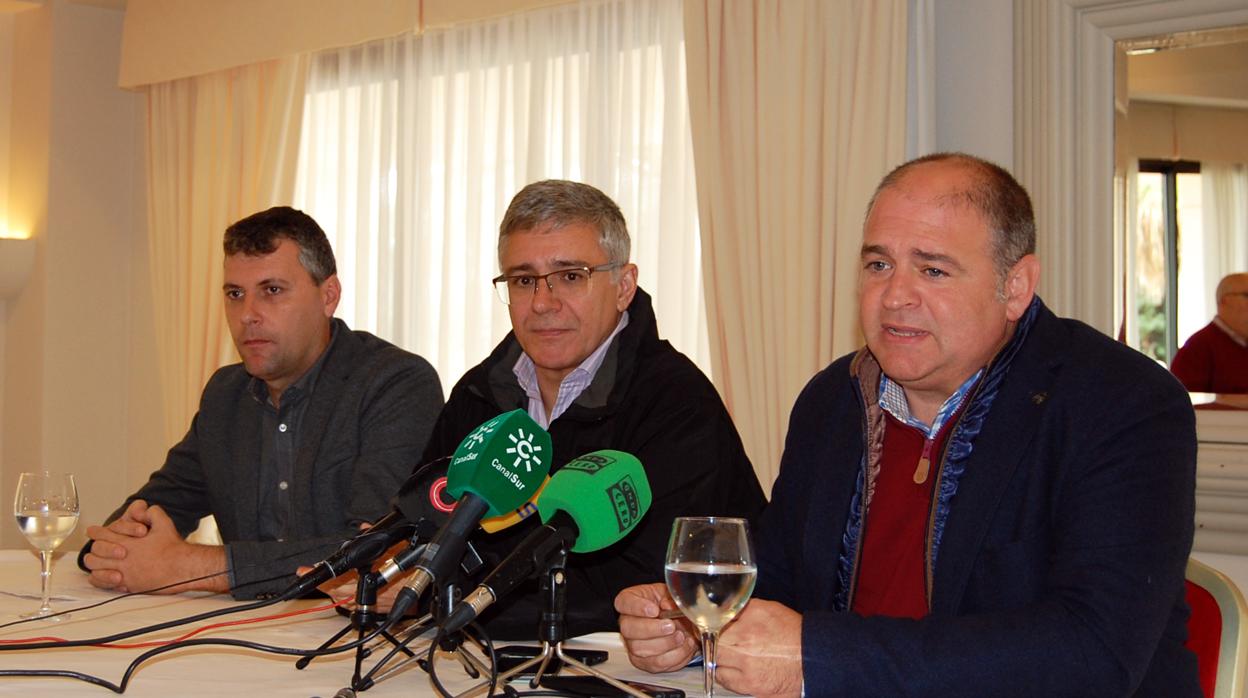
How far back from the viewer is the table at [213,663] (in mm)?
1739

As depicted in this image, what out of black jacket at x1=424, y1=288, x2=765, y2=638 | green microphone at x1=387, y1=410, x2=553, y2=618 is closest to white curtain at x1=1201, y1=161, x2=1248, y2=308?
black jacket at x1=424, y1=288, x2=765, y2=638

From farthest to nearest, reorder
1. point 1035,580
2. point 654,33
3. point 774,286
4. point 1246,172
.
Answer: point 654,33
point 774,286
point 1246,172
point 1035,580

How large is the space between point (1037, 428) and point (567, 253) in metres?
1.15

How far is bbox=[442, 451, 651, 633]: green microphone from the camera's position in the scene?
1422 mm

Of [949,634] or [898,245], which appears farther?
[898,245]

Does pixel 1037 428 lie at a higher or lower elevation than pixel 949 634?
higher

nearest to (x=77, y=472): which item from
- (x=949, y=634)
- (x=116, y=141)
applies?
(x=116, y=141)

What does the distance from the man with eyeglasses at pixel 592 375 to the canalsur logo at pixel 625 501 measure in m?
0.76

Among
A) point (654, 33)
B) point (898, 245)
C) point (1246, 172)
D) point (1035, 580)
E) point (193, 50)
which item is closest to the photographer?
point (1035, 580)

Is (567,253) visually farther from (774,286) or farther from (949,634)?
(774,286)

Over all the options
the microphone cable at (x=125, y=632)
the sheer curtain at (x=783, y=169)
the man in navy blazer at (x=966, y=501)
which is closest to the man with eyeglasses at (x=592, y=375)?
the man in navy blazer at (x=966, y=501)

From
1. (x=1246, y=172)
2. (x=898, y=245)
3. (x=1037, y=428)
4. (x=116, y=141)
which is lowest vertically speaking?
(x=1037, y=428)

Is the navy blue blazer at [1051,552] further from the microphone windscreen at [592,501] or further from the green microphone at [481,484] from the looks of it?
the green microphone at [481,484]

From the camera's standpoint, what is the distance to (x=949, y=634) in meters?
1.64
